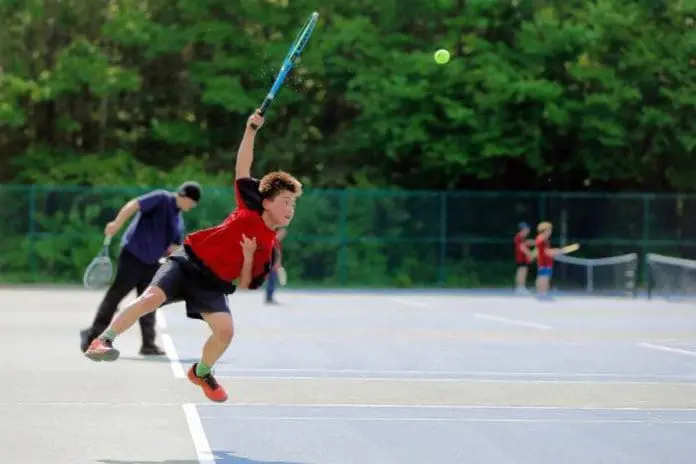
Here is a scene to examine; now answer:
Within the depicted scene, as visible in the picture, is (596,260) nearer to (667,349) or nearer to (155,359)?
(667,349)

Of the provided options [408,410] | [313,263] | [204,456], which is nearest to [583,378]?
[408,410]

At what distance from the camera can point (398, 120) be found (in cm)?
3744

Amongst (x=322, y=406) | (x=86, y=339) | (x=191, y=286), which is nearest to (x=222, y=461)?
(x=191, y=286)

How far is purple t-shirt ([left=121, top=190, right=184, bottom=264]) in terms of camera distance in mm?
15750

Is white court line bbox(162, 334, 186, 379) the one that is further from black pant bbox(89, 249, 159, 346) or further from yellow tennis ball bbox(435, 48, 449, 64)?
yellow tennis ball bbox(435, 48, 449, 64)

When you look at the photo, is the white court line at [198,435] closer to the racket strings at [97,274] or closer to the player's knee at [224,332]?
the player's knee at [224,332]

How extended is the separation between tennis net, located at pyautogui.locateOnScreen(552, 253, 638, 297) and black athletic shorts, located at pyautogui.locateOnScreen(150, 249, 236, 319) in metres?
24.1

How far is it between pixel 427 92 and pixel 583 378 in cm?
2329

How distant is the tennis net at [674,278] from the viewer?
31984 millimetres

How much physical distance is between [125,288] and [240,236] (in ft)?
18.9

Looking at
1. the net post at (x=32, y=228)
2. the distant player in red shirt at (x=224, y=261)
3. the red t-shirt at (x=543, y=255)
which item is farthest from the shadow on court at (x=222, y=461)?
the net post at (x=32, y=228)

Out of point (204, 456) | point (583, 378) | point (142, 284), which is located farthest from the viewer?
point (142, 284)

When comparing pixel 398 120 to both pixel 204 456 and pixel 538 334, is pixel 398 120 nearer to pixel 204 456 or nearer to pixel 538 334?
pixel 538 334

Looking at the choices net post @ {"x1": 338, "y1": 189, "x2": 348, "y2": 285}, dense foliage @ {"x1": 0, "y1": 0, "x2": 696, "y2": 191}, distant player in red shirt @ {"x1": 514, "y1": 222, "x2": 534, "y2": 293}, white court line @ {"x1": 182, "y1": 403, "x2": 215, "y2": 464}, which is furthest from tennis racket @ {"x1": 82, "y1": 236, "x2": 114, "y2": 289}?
dense foliage @ {"x1": 0, "y1": 0, "x2": 696, "y2": 191}
